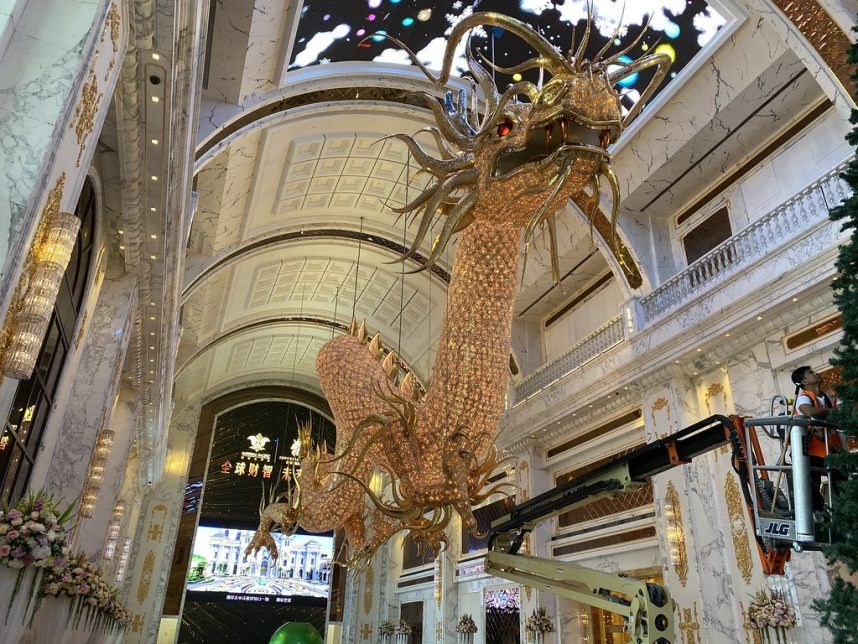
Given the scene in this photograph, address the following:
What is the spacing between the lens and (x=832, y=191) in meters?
5.52

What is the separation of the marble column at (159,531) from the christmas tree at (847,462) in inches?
608

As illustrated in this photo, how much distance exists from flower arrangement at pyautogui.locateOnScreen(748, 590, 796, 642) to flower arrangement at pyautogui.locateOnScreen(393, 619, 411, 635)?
10347mm

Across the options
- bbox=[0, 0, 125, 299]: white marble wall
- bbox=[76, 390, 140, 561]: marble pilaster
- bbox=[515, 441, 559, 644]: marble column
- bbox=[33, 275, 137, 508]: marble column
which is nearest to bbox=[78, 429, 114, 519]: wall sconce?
bbox=[33, 275, 137, 508]: marble column

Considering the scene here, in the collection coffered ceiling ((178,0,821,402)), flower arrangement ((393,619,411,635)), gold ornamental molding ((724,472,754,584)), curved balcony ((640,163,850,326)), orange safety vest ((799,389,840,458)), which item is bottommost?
flower arrangement ((393,619,411,635))

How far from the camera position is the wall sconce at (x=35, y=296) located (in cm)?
262

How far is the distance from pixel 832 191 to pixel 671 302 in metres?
2.24

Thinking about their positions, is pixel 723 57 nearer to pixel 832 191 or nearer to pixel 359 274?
pixel 832 191

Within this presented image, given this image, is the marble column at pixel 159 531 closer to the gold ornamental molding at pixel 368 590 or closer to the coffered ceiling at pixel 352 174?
the coffered ceiling at pixel 352 174

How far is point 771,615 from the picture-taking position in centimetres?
533

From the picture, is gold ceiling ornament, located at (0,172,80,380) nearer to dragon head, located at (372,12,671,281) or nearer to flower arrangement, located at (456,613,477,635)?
dragon head, located at (372,12,671,281)

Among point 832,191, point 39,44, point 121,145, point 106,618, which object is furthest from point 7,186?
point 832,191

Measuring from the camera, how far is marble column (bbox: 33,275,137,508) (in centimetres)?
579

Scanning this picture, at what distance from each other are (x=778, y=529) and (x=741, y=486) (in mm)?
493

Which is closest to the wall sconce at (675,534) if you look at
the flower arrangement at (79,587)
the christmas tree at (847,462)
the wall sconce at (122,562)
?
the christmas tree at (847,462)
